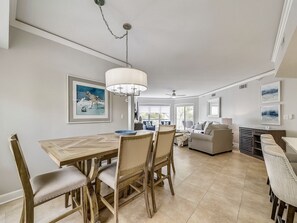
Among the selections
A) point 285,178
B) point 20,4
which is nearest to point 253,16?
point 285,178

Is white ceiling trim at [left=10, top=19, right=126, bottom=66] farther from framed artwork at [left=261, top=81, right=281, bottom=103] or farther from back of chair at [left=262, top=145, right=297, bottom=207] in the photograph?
framed artwork at [left=261, top=81, right=281, bottom=103]

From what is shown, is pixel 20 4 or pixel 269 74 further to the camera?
pixel 269 74

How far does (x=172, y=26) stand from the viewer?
202 centimetres

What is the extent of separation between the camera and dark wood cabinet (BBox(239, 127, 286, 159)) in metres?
3.34

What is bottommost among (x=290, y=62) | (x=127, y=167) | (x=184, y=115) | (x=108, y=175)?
(x=108, y=175)

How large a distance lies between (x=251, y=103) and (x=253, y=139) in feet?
4.31

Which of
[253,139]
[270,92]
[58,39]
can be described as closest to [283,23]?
[270,92]

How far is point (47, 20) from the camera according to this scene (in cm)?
195

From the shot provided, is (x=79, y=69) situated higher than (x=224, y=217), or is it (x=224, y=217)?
(x=79, y=69)

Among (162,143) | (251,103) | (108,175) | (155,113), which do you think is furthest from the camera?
(155,113)

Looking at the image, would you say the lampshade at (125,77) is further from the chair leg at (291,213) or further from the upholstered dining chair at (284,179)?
the chair leg at (291,213)

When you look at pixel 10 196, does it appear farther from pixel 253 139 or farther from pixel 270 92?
pixel 270 92

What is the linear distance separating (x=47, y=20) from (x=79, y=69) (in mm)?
833

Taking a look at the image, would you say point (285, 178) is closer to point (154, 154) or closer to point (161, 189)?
point (154, 154)
